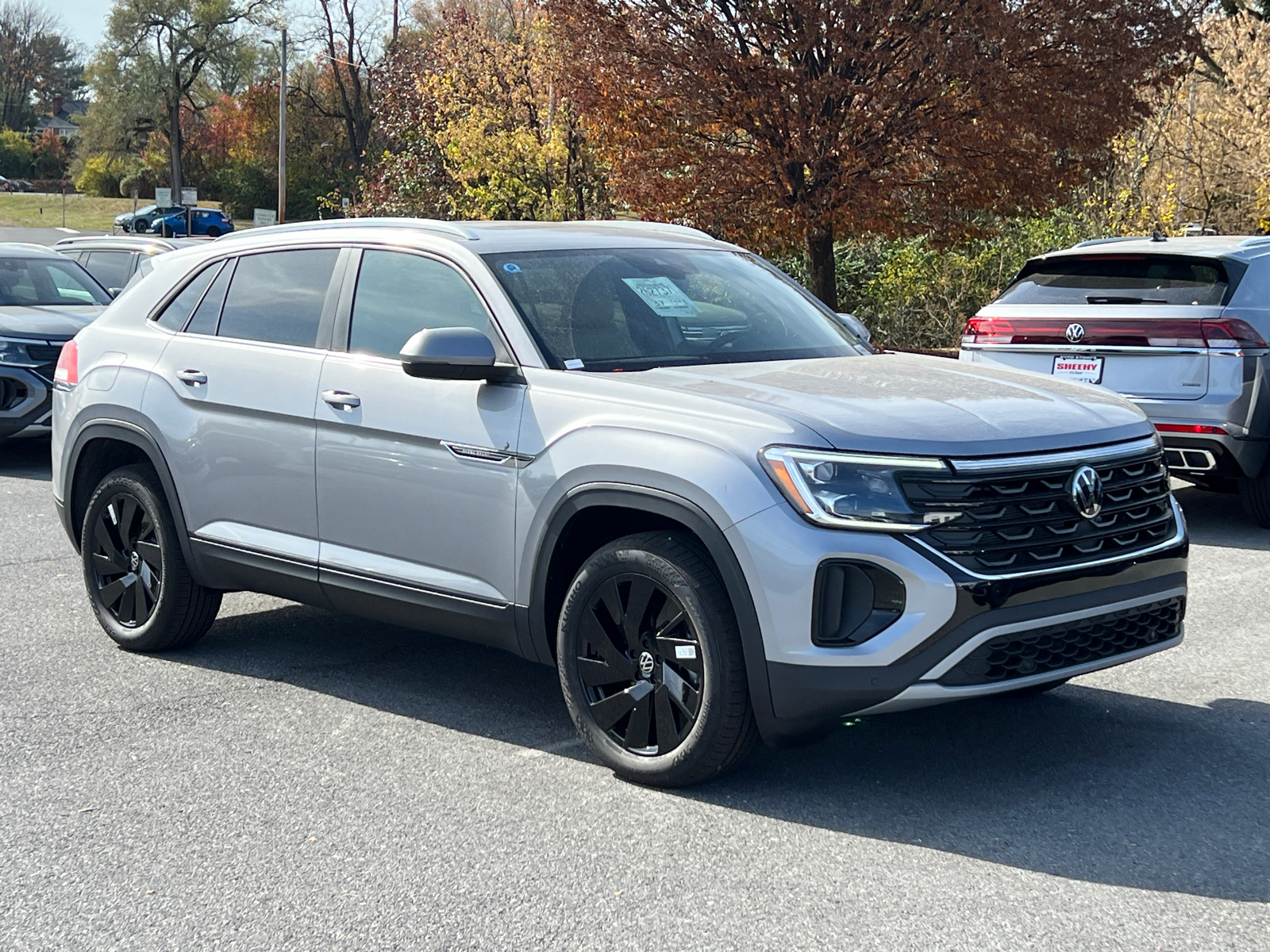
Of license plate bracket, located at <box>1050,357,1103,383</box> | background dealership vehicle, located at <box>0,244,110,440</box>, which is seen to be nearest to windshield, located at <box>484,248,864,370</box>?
license plate bracket, located at <box>1050,357,1103,383</box>

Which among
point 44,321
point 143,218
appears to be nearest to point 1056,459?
point 44,321

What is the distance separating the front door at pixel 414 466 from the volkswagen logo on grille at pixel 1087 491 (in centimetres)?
173

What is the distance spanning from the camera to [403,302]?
538cm

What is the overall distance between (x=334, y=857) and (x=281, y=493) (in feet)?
6.13

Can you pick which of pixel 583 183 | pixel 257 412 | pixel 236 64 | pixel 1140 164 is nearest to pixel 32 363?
pixel 257 412

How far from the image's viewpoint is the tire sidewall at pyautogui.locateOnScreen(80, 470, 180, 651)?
601 centimetres

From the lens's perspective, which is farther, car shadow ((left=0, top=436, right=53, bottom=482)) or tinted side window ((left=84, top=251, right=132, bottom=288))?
tinted side window ((left=84, top=251, right=132, bottom=288))

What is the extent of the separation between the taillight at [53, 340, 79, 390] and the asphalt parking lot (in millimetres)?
1191

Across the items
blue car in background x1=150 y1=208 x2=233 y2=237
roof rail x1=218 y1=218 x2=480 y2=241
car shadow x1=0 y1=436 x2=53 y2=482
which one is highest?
blue car in background x1=150 y1=208 x2=233 y2=237

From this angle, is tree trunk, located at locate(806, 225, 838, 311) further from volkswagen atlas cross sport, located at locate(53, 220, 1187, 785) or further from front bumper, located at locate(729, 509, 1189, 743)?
front bumper, located at locate(729, 509, 1189, 743)

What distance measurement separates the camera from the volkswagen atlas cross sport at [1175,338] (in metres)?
8.66

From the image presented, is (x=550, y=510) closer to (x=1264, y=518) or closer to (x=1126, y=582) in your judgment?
(x=1126, y=582)

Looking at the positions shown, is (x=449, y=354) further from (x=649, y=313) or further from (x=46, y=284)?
(x=46, y=284)

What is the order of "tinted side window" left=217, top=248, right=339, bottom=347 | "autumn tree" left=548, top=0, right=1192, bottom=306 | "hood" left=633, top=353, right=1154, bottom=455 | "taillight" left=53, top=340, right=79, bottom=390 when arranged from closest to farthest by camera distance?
"hood" left=633, top=353, right=1154, bottom=455 < "tinted side window" left=217, top=248, right=339, bottom=347 < "taillight" left=53, top=340, right=79, bottom=390 < "autumn tree" left=548, top=0, right=1192, bottom=306
